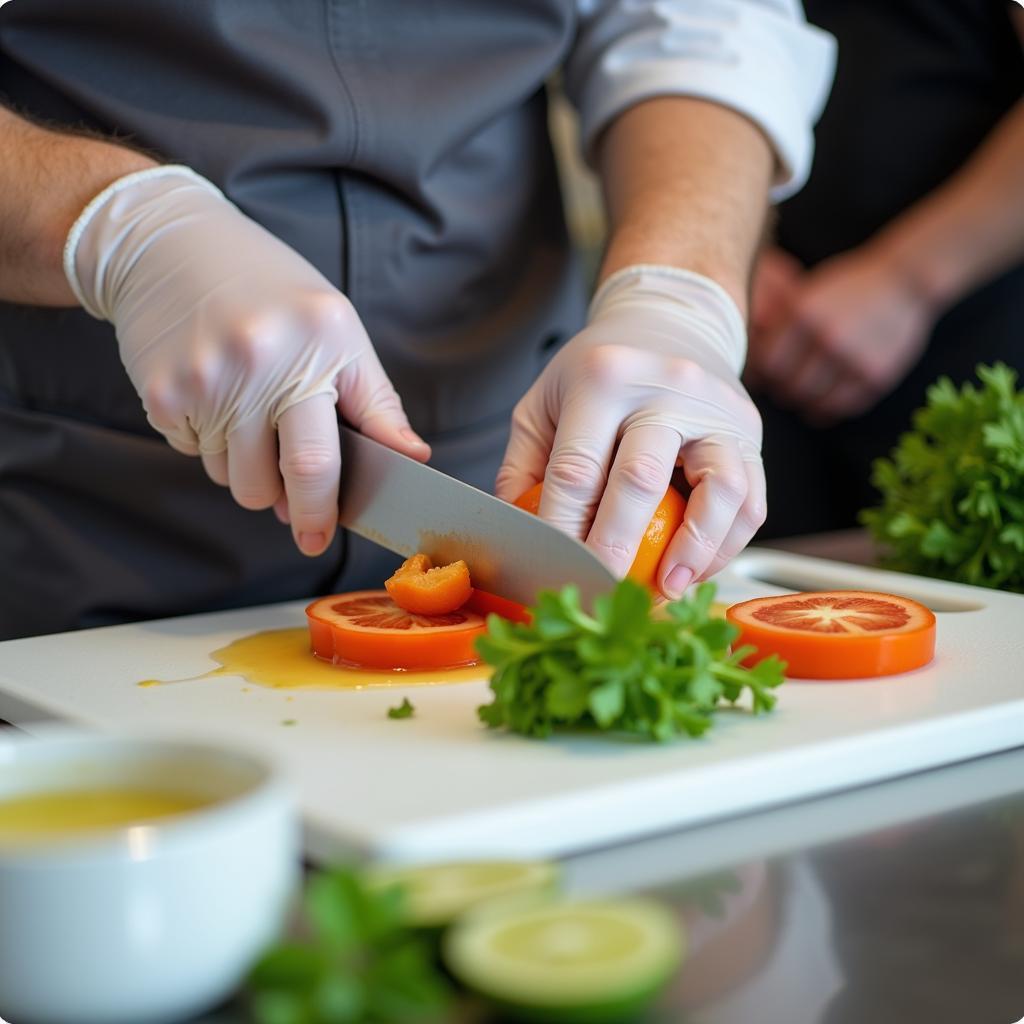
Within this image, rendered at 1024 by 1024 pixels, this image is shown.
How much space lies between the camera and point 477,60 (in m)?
2.02

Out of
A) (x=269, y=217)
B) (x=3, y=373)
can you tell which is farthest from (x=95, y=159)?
(x=3, y=373)

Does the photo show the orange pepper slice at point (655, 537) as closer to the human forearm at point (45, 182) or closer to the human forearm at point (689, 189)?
the human forearm at point (689, 189)

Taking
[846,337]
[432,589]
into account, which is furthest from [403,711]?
[846,337]

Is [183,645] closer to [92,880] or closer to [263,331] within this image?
[263,331]

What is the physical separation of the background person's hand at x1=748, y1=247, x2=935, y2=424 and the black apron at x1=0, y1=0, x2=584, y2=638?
1.20m

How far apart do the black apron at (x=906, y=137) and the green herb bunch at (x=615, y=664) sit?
221 centimetres

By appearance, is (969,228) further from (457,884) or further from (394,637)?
(457,884)

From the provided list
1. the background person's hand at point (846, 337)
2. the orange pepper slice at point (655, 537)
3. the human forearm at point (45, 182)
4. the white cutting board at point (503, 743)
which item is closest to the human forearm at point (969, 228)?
the background person's hand at point (846, 337)

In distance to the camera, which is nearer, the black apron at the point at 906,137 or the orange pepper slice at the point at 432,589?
the orange pepper slice at the point at 432,589

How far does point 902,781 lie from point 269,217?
1.13 m

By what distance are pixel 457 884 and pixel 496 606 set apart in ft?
2.43

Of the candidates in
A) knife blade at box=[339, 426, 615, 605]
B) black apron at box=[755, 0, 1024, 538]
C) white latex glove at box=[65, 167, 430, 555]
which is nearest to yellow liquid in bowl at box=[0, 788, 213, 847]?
knife blade at box=[339, 426, 615, 605]

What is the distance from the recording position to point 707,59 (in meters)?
2.19

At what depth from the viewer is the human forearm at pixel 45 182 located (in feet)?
Answer: 5.72
